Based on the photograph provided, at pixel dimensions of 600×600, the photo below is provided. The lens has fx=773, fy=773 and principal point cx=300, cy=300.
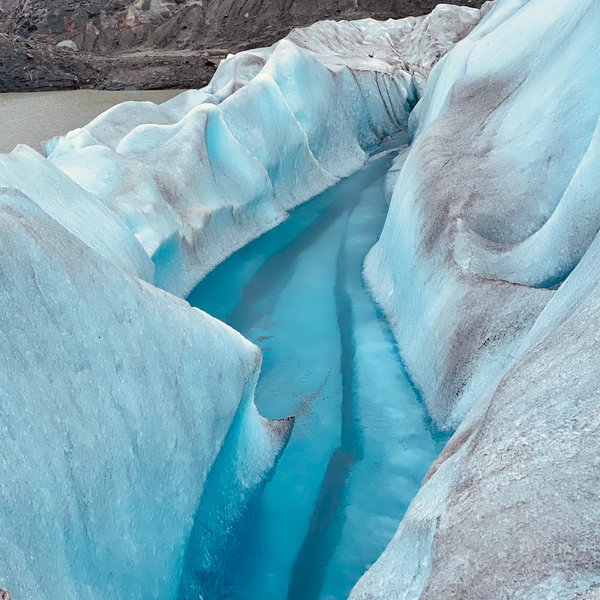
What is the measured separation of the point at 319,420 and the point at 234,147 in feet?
8.99

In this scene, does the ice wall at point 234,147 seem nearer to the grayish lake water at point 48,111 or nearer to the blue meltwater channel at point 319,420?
the blue meltwater channel at point 319,420

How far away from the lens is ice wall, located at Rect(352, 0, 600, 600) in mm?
1397

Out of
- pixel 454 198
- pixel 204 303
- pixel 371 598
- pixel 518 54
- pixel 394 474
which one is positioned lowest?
pixel 204 303

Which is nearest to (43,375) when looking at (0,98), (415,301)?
(415,301)

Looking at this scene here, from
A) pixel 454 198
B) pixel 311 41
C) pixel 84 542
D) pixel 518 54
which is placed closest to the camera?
pixel 84 542

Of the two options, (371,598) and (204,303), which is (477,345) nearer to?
(371,598)

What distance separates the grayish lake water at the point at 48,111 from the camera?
8.21 metres

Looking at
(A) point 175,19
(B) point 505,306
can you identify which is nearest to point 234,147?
(B) point 505,306

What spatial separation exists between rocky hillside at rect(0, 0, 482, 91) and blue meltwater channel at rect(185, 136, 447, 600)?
1065 cm

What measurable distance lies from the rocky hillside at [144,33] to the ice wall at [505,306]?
10543 millimetres

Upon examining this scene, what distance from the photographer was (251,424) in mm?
2797

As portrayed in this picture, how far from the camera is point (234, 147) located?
543 cm

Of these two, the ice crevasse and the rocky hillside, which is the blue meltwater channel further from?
the rocky hillside

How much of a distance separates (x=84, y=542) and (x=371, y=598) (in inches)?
26.4
